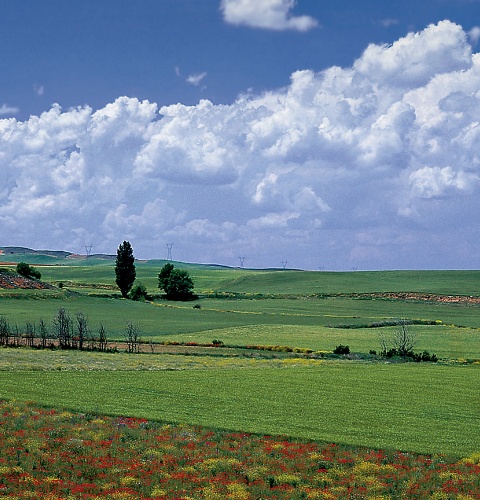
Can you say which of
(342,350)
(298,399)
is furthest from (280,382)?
(342,350)

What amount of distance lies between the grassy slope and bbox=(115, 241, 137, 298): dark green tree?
373ft

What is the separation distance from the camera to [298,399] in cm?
4488

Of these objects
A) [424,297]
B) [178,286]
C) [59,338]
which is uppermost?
[178,286]

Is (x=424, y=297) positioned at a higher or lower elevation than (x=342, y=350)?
higher

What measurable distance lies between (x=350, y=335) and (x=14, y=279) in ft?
275

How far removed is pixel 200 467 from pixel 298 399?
607 inches

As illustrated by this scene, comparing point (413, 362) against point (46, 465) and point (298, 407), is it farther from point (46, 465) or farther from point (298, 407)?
point (46, 465)

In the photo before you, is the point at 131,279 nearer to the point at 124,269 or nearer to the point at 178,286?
the point at 124,269

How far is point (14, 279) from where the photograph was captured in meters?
152

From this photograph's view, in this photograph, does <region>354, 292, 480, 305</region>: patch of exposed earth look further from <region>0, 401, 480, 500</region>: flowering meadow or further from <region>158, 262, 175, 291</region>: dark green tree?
<region>0, 401, 480, 500</region>: flowering meadow

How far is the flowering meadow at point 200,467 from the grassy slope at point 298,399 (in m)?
1.97

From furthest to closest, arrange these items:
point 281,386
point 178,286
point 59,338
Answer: point 178,286, point 59,338, point 281,386

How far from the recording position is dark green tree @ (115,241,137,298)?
17062 cm

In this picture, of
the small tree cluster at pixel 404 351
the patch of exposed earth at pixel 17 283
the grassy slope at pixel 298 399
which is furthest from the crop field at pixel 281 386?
the patch of exposed earth at pixel 17 283
